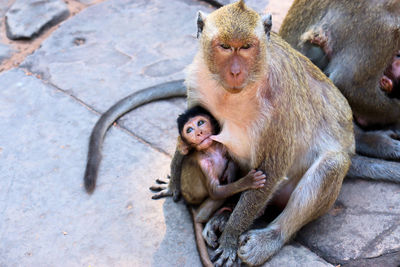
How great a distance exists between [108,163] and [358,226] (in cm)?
182

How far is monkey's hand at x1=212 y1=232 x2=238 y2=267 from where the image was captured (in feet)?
10.4

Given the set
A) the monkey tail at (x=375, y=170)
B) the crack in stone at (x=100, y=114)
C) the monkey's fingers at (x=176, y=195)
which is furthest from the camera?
the crack in stone at (x=100, y=114)

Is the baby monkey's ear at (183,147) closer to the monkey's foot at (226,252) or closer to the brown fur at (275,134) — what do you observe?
the brown fur at (275,134)

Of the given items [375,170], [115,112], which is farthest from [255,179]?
[115,112]

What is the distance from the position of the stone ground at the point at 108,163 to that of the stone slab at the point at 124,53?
0.01m

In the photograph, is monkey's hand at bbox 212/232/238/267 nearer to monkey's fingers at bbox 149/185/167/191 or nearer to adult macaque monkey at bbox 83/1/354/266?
adult macaque monkey at bbox 83/1/354/266

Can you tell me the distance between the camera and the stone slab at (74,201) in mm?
3320

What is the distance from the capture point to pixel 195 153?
3.32 m

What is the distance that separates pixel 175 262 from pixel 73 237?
0.70 meters

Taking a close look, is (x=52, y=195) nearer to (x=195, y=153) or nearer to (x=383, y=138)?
(x=195, y=153)

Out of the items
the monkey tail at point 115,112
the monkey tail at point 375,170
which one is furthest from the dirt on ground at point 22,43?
the monkey tail at point 375,170

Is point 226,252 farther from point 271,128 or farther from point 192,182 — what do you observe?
point 271,128

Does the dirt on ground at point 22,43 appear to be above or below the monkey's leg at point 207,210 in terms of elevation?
below

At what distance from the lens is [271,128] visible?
301 cm
